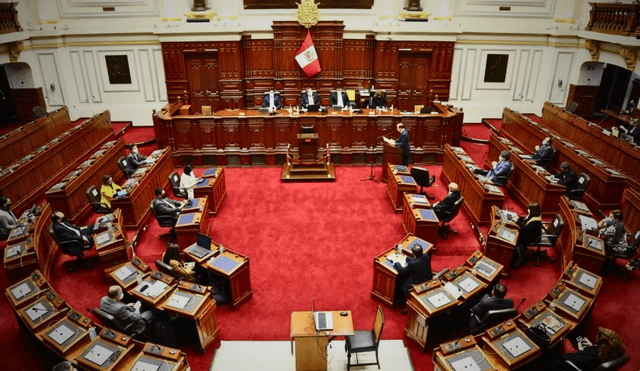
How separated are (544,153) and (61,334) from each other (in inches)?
407

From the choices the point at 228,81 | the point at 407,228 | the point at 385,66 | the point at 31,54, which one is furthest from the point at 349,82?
the point at 31,54

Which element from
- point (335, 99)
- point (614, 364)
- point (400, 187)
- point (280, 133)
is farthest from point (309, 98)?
point (614, 364)

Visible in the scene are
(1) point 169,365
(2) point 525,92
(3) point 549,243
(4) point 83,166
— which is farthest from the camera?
(2) point 525,92

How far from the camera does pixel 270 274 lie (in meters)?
7.85

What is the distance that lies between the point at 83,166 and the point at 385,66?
32.3 ft

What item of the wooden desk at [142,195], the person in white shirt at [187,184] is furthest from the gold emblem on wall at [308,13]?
the person in white shirt at [187,184]

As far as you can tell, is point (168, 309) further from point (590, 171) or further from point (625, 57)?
point (625, 57)

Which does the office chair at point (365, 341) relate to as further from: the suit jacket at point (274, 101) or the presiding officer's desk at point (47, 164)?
the suit jacket at point (274, 101)

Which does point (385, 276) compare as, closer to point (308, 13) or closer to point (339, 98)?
point (339, 98)

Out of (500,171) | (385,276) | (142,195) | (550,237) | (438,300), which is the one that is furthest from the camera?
(500,171)

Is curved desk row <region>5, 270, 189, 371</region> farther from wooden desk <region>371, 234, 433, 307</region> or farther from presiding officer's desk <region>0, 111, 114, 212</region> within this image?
presiding officer's desk <region>0, 111, 114, 212</region>

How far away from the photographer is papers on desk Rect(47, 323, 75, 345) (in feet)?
17.6

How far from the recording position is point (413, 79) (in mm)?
15375

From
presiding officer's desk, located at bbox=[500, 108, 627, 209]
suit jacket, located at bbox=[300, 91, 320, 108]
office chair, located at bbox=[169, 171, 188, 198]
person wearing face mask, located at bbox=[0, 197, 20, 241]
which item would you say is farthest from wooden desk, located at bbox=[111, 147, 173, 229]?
presiding officer's desk, located at bbox=[500, 108, 627, 209]
